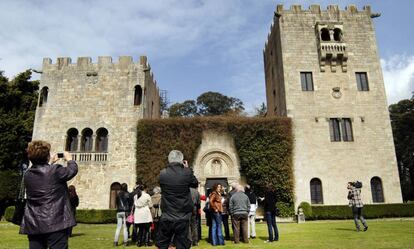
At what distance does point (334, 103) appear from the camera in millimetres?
23969

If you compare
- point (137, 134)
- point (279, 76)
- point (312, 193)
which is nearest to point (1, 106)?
point (137, 134)

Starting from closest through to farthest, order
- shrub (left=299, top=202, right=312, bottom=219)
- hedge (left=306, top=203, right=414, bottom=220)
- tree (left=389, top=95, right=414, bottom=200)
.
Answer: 1. hedge (left=306, top=203, right=414, bottom=220)
2. shrub (left=299, top=202, right=312, bottom=219)
3. tree (left=389, top=95, right=414, bottom=200)

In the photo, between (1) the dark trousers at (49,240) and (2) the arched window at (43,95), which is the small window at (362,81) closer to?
(2) the arched window at (43,95)

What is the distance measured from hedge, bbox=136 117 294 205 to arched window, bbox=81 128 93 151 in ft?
12.6

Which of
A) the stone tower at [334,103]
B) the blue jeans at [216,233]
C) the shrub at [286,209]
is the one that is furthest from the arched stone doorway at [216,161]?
the blue jeans at [216,233]

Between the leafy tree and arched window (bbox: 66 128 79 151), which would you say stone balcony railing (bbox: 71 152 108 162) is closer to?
arched window (bbox: 66 128 79 151)

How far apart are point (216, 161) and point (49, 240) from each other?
19.3 metres

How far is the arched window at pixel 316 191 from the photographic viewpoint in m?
22.2

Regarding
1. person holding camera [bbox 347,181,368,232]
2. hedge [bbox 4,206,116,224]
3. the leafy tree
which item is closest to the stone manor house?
hedge [bbox 4,206,116,224]

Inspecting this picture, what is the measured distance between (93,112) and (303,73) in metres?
15.9

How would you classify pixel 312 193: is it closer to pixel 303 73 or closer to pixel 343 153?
pixel 343 153

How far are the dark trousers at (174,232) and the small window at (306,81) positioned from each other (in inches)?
834

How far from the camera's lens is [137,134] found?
23.4 m

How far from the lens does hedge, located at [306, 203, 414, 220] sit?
20.2 meters
